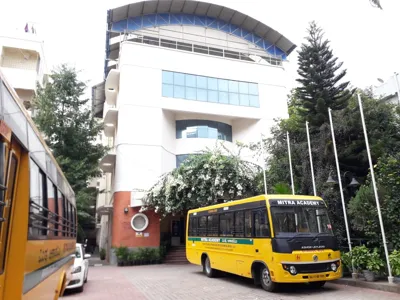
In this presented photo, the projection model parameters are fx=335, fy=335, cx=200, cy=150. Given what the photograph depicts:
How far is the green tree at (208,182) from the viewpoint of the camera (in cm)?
1730

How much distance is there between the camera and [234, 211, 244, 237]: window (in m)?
10.2

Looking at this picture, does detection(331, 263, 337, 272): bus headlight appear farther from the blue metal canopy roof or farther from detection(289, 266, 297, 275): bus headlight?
the blue metal canopy roof

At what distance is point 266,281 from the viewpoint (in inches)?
356

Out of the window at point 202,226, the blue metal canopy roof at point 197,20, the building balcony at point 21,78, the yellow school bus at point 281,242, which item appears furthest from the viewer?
the blue metal canopy roof at point 197,20

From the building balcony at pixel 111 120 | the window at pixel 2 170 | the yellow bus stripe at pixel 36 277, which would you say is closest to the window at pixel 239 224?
the yellow bus stripe at pixel 36 277

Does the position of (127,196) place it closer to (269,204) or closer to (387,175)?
(269,204)

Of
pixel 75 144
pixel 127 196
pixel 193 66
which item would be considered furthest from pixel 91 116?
pixel 193 66

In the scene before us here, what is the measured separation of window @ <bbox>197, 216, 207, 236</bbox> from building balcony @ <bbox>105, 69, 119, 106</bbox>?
1492cm

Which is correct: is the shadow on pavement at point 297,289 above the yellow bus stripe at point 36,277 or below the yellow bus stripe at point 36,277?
below

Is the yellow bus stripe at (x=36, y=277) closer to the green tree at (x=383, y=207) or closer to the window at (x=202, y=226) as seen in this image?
the green tree at (x=383, y=207)

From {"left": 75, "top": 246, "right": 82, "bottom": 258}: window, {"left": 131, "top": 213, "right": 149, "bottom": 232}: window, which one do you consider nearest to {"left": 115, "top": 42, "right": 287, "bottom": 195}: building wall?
{"left": 131, "top": 213, "right": 149, "bottom": 232}: window

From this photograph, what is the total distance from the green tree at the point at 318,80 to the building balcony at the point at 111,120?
13774mm

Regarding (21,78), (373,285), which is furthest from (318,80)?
(21,78)

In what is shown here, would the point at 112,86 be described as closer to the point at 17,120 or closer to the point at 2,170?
the point at 17,120
